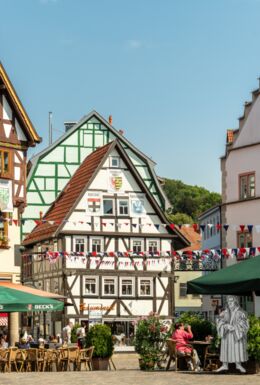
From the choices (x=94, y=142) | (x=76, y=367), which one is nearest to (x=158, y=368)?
(x=76, y=367)

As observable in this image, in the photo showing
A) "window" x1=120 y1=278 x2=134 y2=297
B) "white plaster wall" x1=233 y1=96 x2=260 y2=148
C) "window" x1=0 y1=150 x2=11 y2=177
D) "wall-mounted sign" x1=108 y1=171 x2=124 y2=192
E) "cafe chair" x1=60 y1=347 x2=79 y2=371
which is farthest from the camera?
"wall-mounted sign" x1=108 y1=171 x2=124 y2=192

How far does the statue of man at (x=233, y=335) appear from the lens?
2461cm

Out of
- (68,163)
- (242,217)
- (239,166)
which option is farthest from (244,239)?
(68,163)

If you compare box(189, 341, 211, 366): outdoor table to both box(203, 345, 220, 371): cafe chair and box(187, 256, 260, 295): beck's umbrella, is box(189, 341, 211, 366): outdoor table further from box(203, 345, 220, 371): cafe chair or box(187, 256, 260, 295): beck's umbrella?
box(187, 256, 260, 295): beck's umbrella

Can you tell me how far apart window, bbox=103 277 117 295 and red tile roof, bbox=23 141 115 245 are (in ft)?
14.1

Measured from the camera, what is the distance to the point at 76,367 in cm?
2936

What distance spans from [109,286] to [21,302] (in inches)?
1324

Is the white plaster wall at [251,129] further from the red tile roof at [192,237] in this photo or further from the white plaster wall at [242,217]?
the red tile roof at [192,237]

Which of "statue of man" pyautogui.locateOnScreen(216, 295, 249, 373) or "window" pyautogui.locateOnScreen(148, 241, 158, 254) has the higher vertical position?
"window" pyautogui.locateOnScreen(148, 241, 158, 254)

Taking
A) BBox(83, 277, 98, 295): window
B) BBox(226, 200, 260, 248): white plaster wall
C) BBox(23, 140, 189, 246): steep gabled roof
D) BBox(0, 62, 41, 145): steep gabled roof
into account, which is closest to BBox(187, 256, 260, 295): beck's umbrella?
BBox(0, 62, 41, 145): steep gabled roof

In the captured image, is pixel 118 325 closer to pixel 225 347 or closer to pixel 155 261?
pixel 155 261

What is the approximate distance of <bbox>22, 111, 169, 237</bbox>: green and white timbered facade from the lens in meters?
68.1

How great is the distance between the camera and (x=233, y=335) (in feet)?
81.1

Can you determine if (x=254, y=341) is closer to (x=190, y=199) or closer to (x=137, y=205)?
(x=137, y=205)
